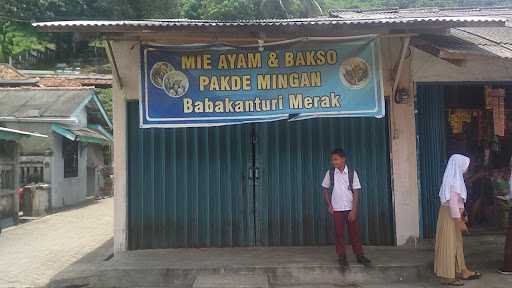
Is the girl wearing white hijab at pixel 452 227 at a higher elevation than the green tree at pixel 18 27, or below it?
below

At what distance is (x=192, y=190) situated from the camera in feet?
26.0

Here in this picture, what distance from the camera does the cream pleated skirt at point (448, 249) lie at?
644 cm

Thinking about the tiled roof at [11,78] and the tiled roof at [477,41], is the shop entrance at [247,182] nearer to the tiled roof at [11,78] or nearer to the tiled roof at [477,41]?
the tiled roof at [477,41]

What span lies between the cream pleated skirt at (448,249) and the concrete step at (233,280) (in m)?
2.14

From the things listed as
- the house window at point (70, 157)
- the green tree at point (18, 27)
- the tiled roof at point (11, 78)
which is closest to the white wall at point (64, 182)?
the house window at point (70, 157)

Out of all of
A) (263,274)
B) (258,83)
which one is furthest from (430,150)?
(263,274)

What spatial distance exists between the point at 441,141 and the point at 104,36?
5.15 metres

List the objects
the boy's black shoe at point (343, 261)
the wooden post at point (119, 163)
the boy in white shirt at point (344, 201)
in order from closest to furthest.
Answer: the boy's black shoe at point (343, 261), the boy in white shirt at point (344, 201), the wooden post at point (119, 163)

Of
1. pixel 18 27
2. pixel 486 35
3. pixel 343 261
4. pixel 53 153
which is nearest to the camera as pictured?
pixel 343 261

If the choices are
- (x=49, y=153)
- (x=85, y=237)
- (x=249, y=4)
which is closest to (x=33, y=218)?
(x=49, y=153)

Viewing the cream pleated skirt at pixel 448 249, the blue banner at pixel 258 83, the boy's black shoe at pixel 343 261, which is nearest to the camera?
the cream pleated skirt at pixel 448 249

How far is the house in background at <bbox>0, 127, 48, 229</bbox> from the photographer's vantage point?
1270 centimetres

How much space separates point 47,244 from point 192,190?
4250 mm

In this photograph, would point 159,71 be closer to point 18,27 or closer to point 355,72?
point 355,72
